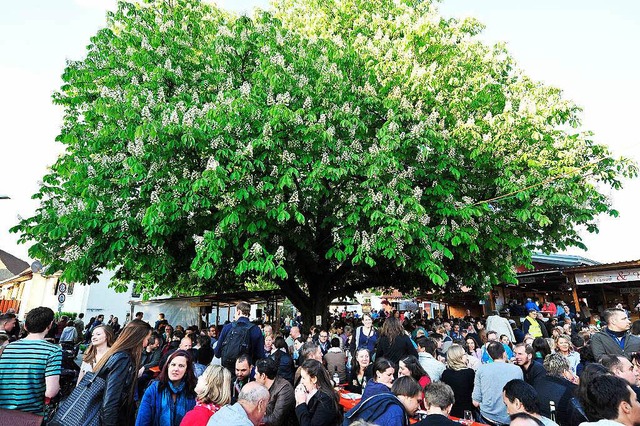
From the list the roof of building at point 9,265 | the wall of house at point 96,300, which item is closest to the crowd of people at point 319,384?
the wall of house at point 96,300

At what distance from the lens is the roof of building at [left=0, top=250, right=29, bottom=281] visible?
58.2 metres

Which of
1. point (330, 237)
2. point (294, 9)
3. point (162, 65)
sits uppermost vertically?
point (294, 9)

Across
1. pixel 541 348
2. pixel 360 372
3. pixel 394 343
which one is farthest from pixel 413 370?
pixel 541 348

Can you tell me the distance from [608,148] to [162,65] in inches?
528

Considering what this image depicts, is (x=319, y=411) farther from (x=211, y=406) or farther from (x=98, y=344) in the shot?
(x=98, y=344)

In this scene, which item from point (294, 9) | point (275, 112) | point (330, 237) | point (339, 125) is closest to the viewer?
point (275, 112)

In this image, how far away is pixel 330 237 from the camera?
1346 cm

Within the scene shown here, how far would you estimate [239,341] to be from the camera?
262 inches

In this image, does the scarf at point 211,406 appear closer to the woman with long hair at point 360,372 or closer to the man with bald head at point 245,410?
the man with bald head at point 245,410

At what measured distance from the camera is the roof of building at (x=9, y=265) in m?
58.2

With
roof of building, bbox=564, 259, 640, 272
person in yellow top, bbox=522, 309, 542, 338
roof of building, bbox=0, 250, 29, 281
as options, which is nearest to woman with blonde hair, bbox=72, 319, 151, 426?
person in yellow top, bbox=522, 309, 542, 338

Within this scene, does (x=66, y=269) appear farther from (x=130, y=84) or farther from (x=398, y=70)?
(x=398, y=70)

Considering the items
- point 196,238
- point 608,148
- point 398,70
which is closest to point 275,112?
point 196,238

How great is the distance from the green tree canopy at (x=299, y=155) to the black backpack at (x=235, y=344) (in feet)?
8.57
